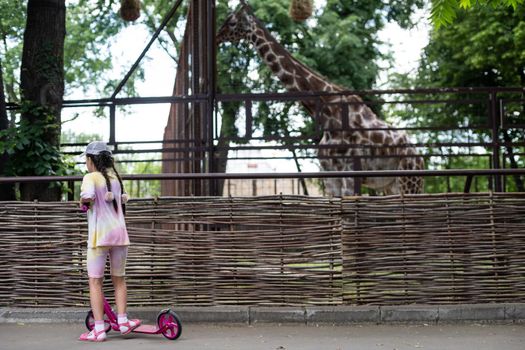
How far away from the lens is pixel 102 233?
6926 millimetres

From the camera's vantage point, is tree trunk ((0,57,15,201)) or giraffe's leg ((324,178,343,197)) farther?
giraffe's leg ((324,178,343,197))

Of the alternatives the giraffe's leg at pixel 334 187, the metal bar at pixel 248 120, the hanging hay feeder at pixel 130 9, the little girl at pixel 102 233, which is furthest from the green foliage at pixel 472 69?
the little girl at pixel 102 233

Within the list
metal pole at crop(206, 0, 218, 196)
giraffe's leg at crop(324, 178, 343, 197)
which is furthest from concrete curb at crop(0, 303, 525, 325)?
giraffe's leg at crop(324, 178, 343, 197)

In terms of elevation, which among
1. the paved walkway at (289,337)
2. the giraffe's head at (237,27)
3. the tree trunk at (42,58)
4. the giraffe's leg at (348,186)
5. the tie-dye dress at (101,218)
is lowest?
the paved walkway at (289,337)

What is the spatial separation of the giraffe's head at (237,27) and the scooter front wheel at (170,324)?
12263mm

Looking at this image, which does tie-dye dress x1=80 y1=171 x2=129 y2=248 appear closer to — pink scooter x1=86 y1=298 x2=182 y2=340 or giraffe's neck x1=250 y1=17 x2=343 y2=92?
pink scooter x1=86 y1=298 x2=182 y2=340

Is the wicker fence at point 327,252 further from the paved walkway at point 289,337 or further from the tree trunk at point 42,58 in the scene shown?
the tree trunk at point 42,58

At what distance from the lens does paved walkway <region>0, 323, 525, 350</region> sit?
22.1 feet

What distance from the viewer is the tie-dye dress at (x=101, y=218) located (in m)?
6.92

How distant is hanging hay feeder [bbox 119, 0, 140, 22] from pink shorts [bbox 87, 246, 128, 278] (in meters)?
6.79

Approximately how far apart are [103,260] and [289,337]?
174 cm

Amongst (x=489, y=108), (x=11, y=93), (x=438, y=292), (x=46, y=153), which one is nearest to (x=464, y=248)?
(x=438, y=292)

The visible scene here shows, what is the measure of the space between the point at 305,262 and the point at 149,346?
2.01m

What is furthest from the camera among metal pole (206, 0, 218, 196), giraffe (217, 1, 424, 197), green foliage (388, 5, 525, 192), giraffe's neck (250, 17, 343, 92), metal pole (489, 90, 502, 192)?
green foliage (388, 5, 525, 192)
